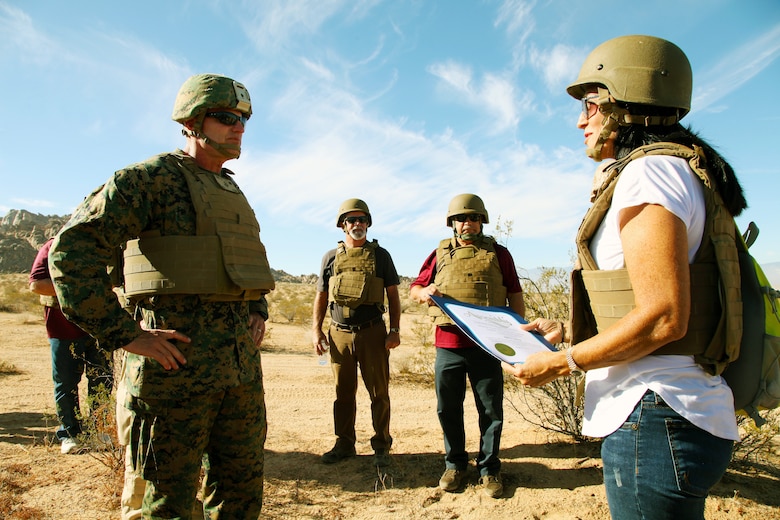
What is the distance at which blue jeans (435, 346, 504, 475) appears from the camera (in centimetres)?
390

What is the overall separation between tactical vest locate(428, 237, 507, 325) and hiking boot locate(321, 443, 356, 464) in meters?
1.67

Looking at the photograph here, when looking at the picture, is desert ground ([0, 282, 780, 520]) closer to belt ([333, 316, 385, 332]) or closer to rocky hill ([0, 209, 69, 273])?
belt ([333, 316, 385, 332])

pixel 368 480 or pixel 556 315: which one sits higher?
pixel 556 315

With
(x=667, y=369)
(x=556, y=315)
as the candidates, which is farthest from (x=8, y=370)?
(x=667, y=369)

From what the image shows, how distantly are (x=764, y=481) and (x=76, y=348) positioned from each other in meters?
6.21

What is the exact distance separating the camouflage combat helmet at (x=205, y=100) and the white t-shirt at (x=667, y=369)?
6.09 feet

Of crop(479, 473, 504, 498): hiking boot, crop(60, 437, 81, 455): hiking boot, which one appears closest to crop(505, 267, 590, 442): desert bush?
crop(479, 473, 504, 498): hiking boot

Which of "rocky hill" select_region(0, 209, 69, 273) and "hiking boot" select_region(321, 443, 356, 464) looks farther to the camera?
"rocky hill" select_region(0, 209, 69, 273)

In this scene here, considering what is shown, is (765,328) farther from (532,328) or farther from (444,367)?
(444,367)

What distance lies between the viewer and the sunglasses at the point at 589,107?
1.73 m

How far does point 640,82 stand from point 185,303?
2.00 meters

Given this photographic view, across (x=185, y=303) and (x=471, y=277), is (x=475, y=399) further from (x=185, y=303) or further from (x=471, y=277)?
(x=185, y=303)

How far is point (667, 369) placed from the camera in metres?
1.40

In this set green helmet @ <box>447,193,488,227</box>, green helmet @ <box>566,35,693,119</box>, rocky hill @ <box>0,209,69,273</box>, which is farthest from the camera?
rocky hill @ <box>0,209,69,273</box>
